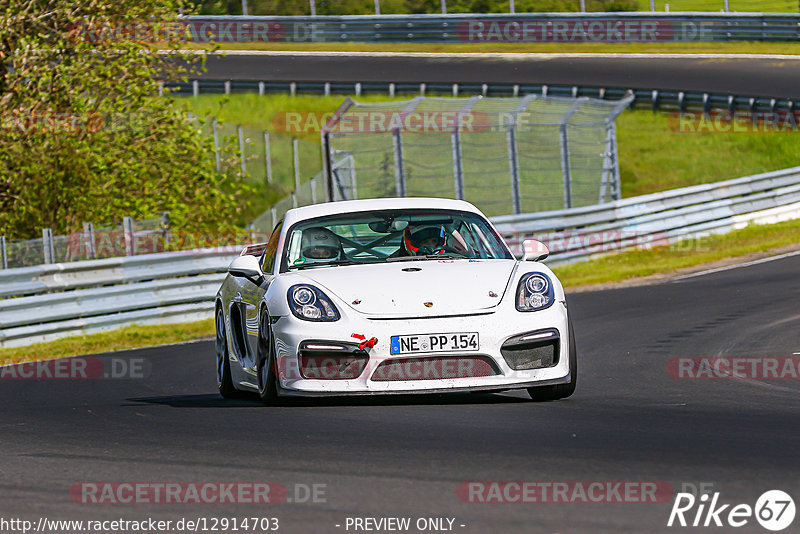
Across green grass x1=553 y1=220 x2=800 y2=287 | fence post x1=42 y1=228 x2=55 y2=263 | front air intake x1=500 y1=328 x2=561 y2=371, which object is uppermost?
front air intake x1=500 y1=328 x2=561 y2=371

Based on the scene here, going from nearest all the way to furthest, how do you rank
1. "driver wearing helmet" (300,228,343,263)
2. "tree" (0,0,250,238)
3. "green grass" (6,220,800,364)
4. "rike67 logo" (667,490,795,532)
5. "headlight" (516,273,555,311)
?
1. "rike67 logo" (667,490,795,532)
2. "headlight" (516,273,555,311)
3. "driver wearing helmet" (300,228,343,263)
4. "green grass" (6,220,800,364)
5. "tree" (0,0,250,238)

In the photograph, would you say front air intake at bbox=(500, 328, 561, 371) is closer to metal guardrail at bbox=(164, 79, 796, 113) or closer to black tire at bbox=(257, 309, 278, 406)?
black tire at bbox=(257, 309, 278, 406)

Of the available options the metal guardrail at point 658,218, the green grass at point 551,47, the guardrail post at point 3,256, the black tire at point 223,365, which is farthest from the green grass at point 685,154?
the black tire at point 223,365

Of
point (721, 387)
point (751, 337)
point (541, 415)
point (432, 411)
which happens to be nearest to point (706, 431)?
point (541, 415)

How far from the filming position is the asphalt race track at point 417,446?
5.12 m

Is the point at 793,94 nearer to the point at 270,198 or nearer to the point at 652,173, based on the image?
the point at 652,173

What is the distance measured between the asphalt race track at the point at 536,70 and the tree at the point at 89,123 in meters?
16.5

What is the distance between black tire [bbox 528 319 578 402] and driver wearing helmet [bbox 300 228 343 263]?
5.01 feet

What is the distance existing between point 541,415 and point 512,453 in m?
1.42

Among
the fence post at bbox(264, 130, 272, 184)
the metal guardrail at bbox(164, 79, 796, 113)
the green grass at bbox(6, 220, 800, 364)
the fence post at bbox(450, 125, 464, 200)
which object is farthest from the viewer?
the metal guardrail at bbox(164, 79, 796, 113)

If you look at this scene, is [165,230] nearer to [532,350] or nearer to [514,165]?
[514,165]

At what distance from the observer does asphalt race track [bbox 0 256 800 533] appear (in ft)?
16.8

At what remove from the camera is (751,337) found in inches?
498

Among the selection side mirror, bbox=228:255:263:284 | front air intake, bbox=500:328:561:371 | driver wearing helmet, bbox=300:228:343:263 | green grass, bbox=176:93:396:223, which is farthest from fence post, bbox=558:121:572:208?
front air intake, bbox=500:328:561:371
